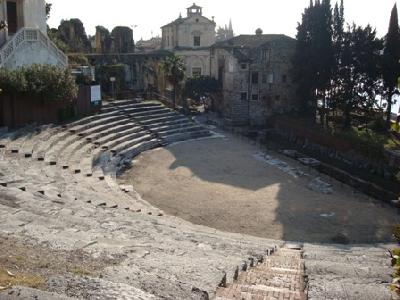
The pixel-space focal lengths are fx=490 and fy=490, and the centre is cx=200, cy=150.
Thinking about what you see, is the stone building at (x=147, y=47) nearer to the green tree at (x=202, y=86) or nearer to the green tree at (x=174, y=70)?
the green tree at (x=202, y=86)

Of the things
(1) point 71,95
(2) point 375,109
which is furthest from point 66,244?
(2) point 375,109

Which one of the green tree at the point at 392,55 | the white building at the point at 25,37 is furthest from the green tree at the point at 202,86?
the green tree at the point at 392,55

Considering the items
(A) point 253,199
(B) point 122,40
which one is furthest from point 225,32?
(A) point 253,199

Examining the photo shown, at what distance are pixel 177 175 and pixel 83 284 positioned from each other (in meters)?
18.9

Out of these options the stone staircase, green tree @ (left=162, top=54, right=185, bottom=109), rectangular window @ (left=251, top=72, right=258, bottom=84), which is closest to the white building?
green tree @ (left=162, top=54, right=185, bottom=109)

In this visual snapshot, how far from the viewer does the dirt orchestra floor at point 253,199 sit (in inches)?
766

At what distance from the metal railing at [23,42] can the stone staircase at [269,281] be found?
21451mm

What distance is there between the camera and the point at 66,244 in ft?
35.7

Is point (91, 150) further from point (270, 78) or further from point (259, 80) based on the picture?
point (270, 78)

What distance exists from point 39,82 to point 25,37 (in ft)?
17.0

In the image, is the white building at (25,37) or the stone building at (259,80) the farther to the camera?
the stone building at (259,80)

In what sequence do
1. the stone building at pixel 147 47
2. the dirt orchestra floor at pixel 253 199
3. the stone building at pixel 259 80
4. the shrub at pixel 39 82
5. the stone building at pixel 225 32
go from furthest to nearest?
the stone building at pixel 225 32, the stone building at pixel 147 47, the stone building at pixel 259 80, the shrub at pixel 39 82, the dirt orchestra floor at pixel 253 199

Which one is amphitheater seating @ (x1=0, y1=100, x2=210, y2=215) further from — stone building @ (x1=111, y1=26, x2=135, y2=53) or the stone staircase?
stone building @ (x1=111, y1=26, x2=135, y2=53)

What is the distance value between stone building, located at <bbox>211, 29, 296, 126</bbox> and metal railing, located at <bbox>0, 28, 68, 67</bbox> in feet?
50.5
